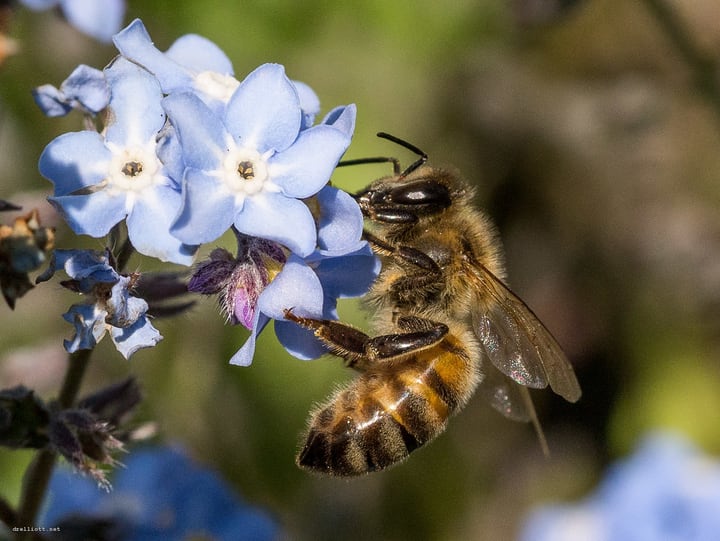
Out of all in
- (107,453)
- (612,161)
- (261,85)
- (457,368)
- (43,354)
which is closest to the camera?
(261,85)

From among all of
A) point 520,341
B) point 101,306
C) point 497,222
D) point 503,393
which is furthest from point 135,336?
point 497,222

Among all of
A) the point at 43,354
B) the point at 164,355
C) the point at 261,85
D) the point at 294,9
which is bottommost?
the point at 164,355

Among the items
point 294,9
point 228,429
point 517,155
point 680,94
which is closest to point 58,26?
point 294,9

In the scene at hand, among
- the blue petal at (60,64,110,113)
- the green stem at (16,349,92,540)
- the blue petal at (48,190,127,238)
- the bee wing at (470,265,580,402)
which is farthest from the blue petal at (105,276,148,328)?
the bee wing at (470,265,580,402)

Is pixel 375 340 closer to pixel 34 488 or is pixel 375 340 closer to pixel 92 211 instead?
pixel 92 211

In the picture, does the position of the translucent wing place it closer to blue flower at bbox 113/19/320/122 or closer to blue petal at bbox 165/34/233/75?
blue flower at bbox 113/19/320/122

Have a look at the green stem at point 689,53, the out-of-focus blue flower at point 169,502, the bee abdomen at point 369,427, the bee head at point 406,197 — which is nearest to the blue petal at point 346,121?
the bee head at point 406,197

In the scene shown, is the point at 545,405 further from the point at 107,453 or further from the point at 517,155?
the point at 107,453
